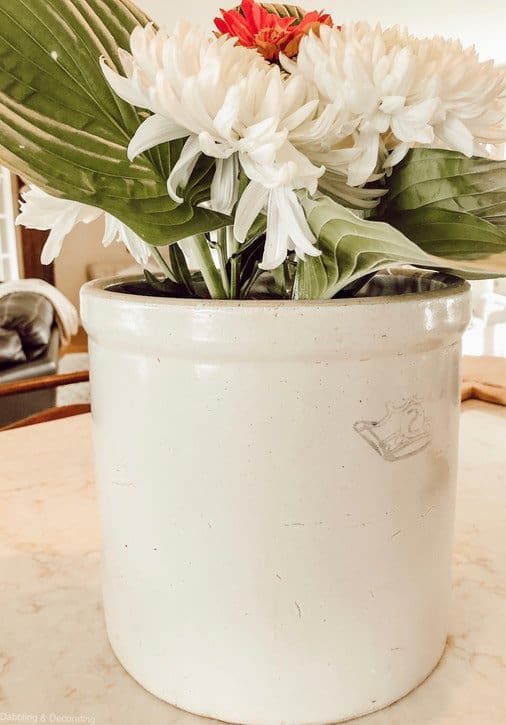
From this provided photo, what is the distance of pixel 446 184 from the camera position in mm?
289

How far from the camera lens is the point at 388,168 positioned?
0.96ft

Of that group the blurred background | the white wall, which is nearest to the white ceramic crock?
the blurred background

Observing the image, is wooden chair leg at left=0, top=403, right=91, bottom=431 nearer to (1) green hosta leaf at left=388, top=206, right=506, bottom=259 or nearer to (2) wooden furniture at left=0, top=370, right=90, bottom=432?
(2) wooden furniture at left=0, top=370, right=90, bottom=432

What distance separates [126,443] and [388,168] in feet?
0.53

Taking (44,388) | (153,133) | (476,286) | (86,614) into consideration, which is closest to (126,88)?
(153,133)

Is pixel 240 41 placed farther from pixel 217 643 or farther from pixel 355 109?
pixel 217 643

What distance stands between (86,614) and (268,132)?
0.99 feet

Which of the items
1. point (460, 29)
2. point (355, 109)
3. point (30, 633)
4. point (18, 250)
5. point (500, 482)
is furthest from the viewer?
point (18, 250)

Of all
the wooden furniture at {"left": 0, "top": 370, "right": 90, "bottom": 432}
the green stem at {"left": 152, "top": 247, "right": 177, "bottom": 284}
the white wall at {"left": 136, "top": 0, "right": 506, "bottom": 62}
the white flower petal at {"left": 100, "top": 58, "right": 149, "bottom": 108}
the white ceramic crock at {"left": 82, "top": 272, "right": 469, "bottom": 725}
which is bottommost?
the wooden furniture at {"left": 0, "top": 370, "right": 90, "bottom": 432}

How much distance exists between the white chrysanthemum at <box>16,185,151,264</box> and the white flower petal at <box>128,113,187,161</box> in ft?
0.19

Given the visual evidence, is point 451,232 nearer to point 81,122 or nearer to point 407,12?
point 81,122

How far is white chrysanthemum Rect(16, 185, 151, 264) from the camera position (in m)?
0.30

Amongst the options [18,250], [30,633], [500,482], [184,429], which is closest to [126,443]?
[184,429]

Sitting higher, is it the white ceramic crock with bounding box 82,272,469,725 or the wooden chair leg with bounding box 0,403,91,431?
the white ceramic crock with bounding box 82,272,469,725
